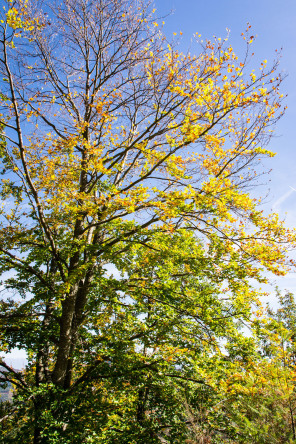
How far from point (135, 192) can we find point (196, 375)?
4.78m

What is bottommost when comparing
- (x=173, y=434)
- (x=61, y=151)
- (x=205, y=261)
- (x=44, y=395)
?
(x=173, y=434)

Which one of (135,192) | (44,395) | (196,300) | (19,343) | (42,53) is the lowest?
(44,395)

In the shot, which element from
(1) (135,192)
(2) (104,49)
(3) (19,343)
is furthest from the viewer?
(2) (104,49)

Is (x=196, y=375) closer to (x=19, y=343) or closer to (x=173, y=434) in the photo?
(x=173, y=434)

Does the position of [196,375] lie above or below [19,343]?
below

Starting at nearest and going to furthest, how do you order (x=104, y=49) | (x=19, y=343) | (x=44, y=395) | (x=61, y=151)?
1. (x=44, y=395)
2. (x=19, y=343)
3. (x=61, y=151)
4. (x=104, y=49)

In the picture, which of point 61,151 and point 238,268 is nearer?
point 238,268

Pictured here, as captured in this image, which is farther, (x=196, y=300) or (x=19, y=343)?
(x=196, y=300)

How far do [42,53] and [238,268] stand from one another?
7.17 meters

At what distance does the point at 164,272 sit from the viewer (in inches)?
282

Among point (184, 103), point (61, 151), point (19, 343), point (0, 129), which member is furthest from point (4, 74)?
point (19, 343)

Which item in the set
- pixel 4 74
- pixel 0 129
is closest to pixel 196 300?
pixel 0 129

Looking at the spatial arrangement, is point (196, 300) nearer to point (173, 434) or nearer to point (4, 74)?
point (173, 434)

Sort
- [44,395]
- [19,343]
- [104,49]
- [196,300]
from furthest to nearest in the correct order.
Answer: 1. [104,49]
2. [196,300]
3. [19,343]
4. [44,395]
